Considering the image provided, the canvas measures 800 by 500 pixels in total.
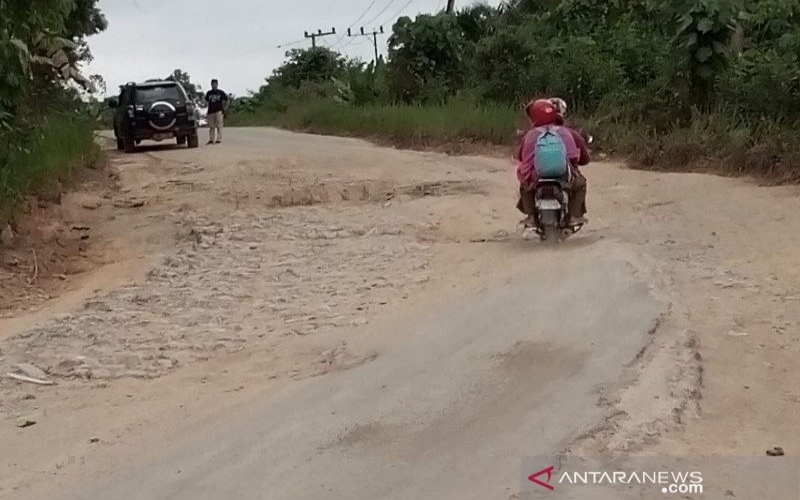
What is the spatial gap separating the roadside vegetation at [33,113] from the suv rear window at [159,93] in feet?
11.2

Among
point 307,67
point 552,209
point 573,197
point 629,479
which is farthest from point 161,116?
point 307,67

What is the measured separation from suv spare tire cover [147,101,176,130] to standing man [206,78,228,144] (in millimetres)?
1266

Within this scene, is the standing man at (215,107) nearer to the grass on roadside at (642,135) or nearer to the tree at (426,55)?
the grass on roadside at (642,135)

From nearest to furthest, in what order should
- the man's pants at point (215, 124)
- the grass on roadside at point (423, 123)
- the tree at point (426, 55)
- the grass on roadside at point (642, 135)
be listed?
the grass on roadside at point (642, 135) < the grass on roadside at point (423, 123) < the man's pants at point (215, 124) < the tree at point (426, 55)

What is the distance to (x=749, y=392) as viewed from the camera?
5164 millimetres

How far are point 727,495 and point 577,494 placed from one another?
0.56 meters

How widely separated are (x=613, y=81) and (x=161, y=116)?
935 centimetres

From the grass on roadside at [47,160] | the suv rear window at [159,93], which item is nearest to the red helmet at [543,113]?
the grass on roadside at [47,160]

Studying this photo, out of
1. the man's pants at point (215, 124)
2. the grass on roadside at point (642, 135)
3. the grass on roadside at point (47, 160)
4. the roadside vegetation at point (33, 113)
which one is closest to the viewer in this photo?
the roadside vegetation at point (33, 113)

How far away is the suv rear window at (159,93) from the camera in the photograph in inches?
904

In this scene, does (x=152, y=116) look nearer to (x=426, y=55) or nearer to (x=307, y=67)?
Answer: (x=426, y=55)

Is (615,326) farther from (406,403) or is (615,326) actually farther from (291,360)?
(291,360)

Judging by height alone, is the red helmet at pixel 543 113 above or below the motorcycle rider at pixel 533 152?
above

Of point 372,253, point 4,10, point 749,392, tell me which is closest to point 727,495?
point 749,392
